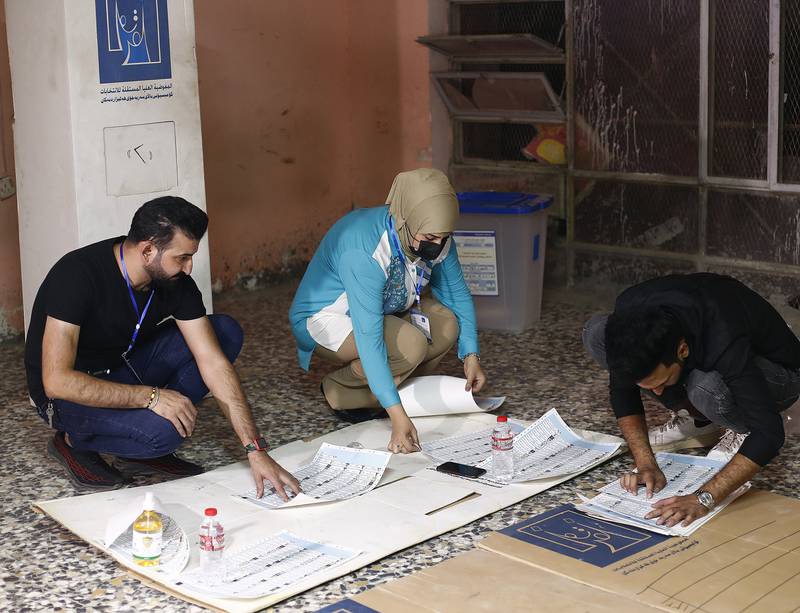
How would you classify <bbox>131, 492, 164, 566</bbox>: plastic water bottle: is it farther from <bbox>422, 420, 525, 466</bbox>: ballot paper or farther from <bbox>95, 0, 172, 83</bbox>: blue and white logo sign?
<bbox>95, 0, 172, 83</bbox>: blue and white logo sign

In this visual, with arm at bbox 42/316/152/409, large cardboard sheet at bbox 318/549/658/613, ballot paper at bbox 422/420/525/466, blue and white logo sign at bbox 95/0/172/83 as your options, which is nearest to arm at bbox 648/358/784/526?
large cardboard sheet at bbox 318/549/658/613

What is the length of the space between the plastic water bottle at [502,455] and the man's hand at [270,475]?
1.95 ft

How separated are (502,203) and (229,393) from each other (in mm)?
2191

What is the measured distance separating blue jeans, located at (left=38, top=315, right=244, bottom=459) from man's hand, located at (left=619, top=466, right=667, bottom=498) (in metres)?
1.27

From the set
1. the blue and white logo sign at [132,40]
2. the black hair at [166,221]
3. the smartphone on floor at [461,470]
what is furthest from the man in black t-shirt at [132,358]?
the blue and white logo sign at [132,40]

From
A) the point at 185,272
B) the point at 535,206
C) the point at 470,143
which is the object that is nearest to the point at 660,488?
the point at 185,272

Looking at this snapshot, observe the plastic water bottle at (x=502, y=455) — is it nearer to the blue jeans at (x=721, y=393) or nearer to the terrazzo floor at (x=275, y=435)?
the terrazzo floor at (x=275, y=435)

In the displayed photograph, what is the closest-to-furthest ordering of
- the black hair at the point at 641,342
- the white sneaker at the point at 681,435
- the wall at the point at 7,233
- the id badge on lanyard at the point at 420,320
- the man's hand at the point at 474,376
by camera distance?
the black hair at the point at 641,342, the white sneaker at the point at 681,435, the man's hand at the point at 474,376, the id badge on lanyard at the point at 420,320, the wall at the point at 7,233

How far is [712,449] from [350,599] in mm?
1342

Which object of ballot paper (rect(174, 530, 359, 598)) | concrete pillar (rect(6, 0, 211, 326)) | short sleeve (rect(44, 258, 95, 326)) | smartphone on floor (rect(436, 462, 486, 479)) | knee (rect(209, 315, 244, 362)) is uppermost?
concrete pillar (rect(6, 0, 211, 326))

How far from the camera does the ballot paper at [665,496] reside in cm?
301

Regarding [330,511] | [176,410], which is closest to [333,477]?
[330,511]

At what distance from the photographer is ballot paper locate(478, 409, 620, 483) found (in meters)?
3.43

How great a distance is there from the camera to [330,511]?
3.17 m
